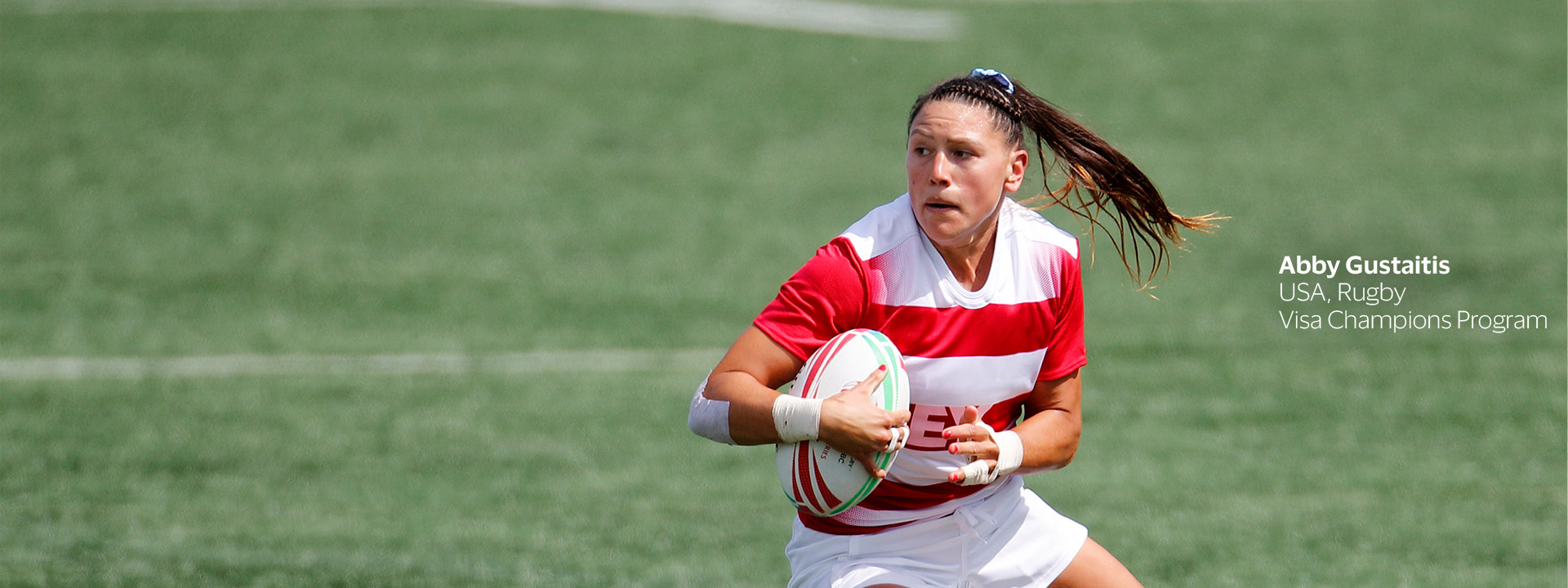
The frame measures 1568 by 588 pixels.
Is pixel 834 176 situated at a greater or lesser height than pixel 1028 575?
greater

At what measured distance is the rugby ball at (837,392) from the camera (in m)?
3.34

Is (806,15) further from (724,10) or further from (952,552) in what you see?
(952,552)

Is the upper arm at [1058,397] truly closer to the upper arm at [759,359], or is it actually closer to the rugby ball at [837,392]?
the rugby ball at [837,392]

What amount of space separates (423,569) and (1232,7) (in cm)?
1221

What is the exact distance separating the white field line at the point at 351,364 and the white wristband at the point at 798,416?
5.08 m

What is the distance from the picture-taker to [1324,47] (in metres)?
14.6

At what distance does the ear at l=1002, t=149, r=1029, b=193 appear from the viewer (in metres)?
3.59

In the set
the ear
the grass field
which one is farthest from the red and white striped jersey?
the grass field

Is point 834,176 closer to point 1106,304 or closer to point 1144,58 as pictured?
point 1106,304

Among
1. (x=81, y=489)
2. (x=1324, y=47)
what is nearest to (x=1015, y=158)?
(x=81, y=489)

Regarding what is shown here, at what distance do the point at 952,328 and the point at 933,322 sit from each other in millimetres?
47

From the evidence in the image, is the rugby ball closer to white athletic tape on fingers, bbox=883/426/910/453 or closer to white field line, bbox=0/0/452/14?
white athletic tape on fingers, bbox=883/426/910/453

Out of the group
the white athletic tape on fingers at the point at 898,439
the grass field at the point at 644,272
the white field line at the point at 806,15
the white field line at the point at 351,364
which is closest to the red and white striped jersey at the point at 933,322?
the white athletic tape on fingers at the point at 898,439

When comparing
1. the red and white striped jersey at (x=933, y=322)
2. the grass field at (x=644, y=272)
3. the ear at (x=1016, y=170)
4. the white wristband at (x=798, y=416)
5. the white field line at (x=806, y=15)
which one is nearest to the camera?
the white wristband at (x=798, y=416)
